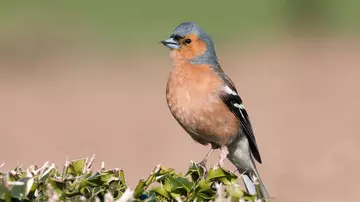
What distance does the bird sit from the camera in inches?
269

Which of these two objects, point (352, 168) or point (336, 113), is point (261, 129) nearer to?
point (336, 113)

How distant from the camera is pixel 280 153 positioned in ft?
39.6

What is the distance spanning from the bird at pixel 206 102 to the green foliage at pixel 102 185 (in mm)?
2622

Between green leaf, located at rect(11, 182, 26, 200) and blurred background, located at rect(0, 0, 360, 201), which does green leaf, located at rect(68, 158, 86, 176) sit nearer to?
green leaf, located at rect(11, 182, 26, 200)

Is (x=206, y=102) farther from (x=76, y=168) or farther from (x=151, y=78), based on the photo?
(x=151, y=78)

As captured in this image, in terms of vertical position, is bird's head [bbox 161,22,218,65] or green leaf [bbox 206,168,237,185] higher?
bird's head [bbox 161,22,218,65]

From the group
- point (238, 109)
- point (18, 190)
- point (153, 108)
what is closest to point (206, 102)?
point (238, 109)

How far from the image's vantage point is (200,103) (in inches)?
269

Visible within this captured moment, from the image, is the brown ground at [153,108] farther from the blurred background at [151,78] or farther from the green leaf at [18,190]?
the green leaf at [18,190]

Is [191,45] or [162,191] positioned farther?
[191,45]

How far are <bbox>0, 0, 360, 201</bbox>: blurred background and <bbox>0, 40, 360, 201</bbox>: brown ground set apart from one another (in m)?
0.03

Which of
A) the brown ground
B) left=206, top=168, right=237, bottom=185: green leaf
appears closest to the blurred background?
the brown ground

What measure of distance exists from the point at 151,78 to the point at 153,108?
291 centimetres

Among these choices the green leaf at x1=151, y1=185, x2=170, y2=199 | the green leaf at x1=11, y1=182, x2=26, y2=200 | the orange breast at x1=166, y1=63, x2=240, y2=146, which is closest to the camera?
the green leaf at x1=11, y1=182, x2=26, y2=200
